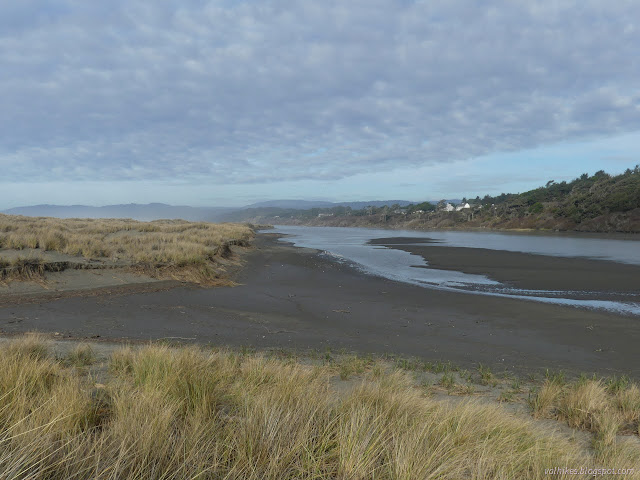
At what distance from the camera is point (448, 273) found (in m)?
21.1

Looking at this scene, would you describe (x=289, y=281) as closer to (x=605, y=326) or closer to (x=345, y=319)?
(x=345, y=319)

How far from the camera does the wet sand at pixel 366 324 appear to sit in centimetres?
734

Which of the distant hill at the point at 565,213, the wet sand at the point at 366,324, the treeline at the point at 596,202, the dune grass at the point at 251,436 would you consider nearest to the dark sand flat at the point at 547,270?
the wet sand at the point at 366,324

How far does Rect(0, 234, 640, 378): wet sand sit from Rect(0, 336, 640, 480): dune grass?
12.4 ft

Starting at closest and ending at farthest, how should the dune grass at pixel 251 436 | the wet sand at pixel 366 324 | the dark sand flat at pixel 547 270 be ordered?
the dune grass at pixel 251 436
the wet sand at pixel 366 324
the dark sand flat at pixel 547 270

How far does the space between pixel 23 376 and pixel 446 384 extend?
489cm

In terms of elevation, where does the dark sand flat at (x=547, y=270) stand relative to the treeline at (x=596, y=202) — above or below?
below

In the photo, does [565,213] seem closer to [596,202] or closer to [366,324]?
[596,202]

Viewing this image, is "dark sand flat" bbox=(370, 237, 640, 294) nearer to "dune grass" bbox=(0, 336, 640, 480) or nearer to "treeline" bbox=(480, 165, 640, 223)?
"dune grass" bbox=(0, 336, 640, 480)

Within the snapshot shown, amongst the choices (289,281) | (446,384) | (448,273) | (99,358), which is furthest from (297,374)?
(448,273)

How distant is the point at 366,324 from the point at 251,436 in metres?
7.37

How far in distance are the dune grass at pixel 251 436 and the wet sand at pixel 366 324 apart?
149 inches

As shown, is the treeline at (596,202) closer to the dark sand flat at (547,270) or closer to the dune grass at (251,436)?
the dark sand flat at (547,270)

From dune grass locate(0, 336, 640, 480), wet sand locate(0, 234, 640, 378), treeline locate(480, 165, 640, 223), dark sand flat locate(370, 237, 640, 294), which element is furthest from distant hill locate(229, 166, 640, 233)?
dune grass locate(0, 336, 640, 480)
